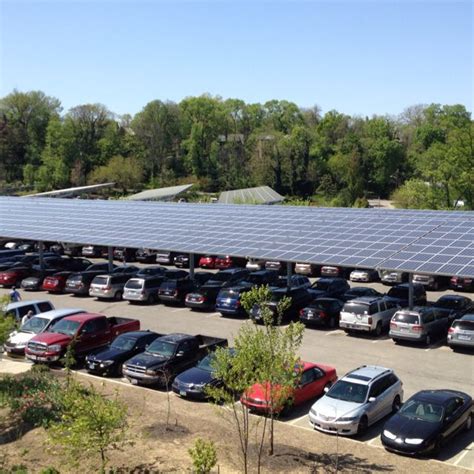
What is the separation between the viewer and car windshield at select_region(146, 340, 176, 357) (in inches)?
759

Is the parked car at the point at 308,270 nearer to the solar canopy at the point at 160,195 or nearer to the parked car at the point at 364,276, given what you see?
the parked car at the point at 364,276

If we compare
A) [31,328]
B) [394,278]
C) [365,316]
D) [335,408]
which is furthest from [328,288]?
[335,408]

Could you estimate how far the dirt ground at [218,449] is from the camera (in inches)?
503

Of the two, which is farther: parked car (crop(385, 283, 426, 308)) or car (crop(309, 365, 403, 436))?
parked car (crop(385, 283, 426, 308))

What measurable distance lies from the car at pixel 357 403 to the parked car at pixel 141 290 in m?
16.2

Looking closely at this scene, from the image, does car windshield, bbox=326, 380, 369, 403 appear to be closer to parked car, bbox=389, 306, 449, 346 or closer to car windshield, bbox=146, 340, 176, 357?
car windshield, bbox=146, 340, 176, 357

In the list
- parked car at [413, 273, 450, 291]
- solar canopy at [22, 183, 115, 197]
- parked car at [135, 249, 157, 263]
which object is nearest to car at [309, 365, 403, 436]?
parked car at [413, 273, 450, 291]

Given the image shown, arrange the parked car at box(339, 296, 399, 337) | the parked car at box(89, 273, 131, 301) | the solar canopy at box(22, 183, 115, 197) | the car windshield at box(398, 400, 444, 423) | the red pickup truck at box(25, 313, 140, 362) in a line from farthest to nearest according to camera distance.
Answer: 1. the solar canopy at box(22, 183, 115, 197)
2. the parked car at box(89, 273, 131, 301)
3. the parked car at box(339, 296, 399, 337)
4. the red pickup truck at box(25, 313, 140, 362)
5. the car windshield at box(398, 400, 444, 423)

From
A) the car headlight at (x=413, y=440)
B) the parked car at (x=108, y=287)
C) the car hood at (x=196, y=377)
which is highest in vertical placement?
the car headlight at (x=413, y=440)

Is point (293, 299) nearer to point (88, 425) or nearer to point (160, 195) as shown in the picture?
point (88, 425)

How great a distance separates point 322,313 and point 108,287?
11976 mm

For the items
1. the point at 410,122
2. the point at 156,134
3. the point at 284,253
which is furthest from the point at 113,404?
the point at 410,122

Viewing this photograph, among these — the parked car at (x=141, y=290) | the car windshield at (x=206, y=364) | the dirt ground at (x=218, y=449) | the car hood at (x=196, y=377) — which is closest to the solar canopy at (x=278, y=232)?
the parked car at (x=141, y=290)

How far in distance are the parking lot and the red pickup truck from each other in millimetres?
3428
